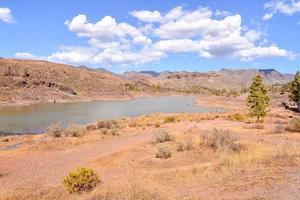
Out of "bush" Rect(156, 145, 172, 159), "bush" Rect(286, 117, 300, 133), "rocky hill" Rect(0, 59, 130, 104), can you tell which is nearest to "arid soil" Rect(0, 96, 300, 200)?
"bush" Rect(156, 145, 172, 159)

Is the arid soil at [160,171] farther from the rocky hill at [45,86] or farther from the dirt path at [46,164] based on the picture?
the rocky hill at [45,86]

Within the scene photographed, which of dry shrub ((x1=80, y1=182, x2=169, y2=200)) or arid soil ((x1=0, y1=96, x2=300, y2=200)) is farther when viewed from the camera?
arid soil ((x1=0, y1=96, x2=300, y2=200))

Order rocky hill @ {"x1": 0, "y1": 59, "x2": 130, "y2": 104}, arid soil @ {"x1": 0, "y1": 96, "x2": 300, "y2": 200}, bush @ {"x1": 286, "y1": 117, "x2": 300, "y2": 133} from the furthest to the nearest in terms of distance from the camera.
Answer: rocky hill @ {"x1": 0, "y1": 59, "x2": 130, "y2": 104} → bush @ {"x1": 286, "y1": 117, "x2": 300, "y2": 133} → arid soil @ {"x1": 0, "y1": 96, "x2": 300, "y2": 200}

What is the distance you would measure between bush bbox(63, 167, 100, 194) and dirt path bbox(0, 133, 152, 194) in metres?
2.51

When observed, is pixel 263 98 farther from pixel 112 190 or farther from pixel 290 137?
pixel 112 190

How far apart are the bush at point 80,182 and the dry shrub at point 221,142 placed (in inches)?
289

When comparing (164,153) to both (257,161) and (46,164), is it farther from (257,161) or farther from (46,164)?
(46,164)

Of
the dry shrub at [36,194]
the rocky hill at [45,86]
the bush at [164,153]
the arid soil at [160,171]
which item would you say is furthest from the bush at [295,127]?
the rocky hill at [45,86]

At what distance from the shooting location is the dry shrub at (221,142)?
18.8 metres

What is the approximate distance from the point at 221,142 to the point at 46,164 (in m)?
8.51

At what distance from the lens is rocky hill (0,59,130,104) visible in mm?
124125

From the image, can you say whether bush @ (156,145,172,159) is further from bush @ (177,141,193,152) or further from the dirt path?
the dirt path

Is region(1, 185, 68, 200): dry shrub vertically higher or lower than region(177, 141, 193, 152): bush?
lower

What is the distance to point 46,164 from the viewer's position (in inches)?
767
